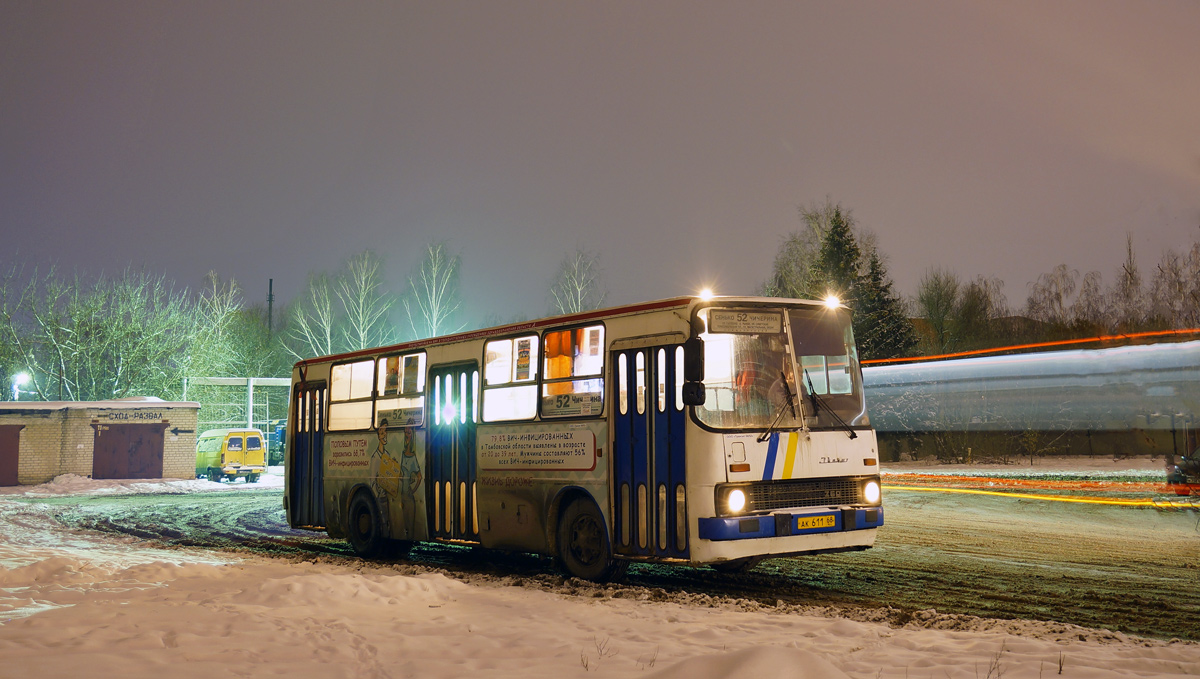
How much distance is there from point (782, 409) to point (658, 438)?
4.35ft

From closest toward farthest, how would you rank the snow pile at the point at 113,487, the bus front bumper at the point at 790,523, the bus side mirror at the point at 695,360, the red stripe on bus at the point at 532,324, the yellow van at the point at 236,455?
the bus front bumper at the point at 790,523, the bus side mirror at the point at 695,360, the red stripe on bus at the point at 532,324, the snow pile at the point at 113,487, the yellow van at the point at 236,455

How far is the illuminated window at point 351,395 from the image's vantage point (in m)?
15.5

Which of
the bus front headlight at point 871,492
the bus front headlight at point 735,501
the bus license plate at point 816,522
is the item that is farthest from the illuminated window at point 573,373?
the bus front headlight at point 871,492

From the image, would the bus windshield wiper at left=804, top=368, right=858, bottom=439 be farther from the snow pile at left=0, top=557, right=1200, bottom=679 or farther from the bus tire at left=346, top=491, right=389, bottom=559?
the bus tire at left=346, top=491, right=389, bottom=559

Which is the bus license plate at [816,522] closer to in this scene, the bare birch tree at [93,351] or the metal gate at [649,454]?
the metal gate at [649,454]

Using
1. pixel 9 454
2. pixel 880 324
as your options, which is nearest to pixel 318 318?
pixel 9 454

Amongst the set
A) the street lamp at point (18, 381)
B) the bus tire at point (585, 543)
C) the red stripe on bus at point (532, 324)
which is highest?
the street lamp at point (18, 381)

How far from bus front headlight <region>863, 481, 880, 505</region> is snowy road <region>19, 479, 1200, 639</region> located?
942 millimetres

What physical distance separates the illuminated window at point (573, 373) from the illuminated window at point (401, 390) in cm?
289

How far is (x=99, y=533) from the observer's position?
20.3m

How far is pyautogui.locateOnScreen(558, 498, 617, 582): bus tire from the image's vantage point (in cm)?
1112

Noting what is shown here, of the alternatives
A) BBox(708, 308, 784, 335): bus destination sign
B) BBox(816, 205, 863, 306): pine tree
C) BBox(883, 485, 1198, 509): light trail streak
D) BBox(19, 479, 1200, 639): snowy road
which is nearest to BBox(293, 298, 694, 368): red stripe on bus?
BBox(708, 308, 784, 335): bus destination sign

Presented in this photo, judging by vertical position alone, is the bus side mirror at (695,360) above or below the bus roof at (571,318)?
below

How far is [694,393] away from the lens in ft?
32.7
